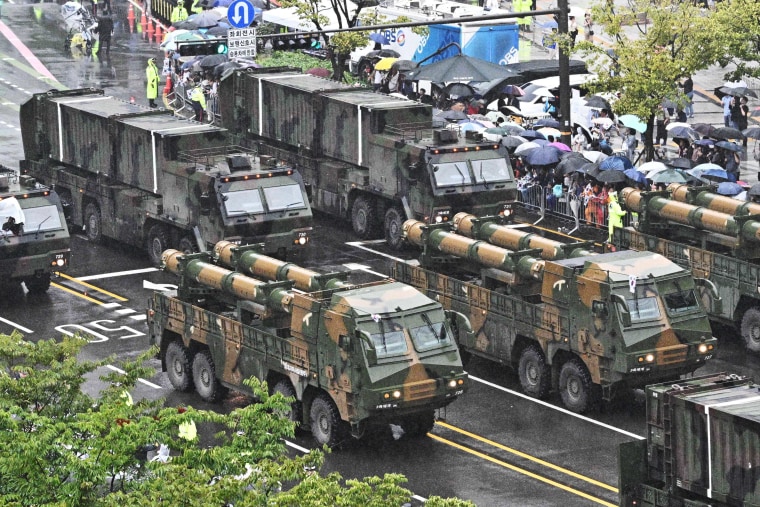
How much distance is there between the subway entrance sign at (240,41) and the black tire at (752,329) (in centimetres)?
1663

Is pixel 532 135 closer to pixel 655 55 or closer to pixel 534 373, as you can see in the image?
pixel 655 55

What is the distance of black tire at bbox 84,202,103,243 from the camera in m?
43.4

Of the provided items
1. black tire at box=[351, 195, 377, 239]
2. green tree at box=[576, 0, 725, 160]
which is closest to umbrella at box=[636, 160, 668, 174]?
green tree at box=[576, 0, 725, 160]

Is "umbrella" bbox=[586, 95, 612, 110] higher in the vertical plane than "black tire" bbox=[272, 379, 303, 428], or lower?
higher

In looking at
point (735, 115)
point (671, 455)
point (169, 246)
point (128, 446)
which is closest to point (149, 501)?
point (128, 446)

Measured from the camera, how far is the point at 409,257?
4131cm

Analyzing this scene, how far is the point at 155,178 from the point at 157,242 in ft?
4.79

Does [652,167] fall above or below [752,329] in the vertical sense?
above

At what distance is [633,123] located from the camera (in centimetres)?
4872

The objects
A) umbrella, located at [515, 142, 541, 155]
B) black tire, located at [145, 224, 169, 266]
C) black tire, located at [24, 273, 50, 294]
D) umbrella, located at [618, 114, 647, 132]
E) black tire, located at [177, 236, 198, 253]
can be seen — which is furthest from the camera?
umbrella, located at [618, 114, 647, 132]

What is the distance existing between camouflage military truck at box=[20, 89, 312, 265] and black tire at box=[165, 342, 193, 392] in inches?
277

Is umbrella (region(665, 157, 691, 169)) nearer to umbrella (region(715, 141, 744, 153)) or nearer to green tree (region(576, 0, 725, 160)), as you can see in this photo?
umbrella (region(715, 141, 744, 153))

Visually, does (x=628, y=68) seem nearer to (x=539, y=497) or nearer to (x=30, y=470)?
(x=539, y=497)

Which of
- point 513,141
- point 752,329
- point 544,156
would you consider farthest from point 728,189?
point 513,141
